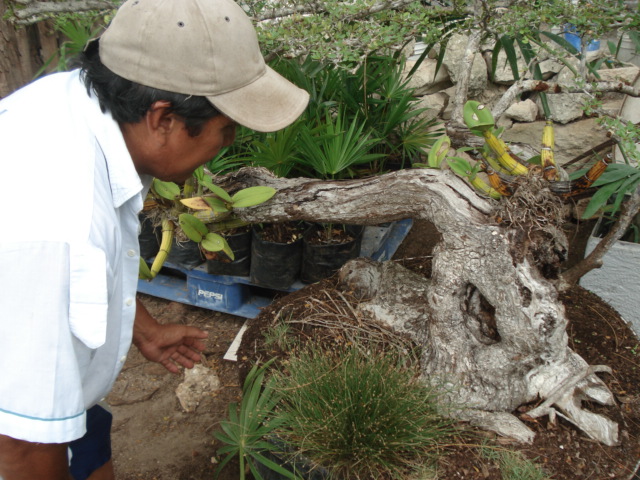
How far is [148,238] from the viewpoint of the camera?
3.26m

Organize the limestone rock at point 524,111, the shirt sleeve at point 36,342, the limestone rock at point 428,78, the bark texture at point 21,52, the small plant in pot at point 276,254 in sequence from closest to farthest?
the shirt sleeve at point 36,342
the small plant in pot at point 276,254
the bark texture at point 21,52
the limestone rock at point 524,111
the limestone rock at point 428,78

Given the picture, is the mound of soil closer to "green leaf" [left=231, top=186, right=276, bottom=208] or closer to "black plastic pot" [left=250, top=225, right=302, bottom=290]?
"black plastic pot" [left=250, top=225, right=302, bottom=290]

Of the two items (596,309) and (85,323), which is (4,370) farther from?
(596,309)

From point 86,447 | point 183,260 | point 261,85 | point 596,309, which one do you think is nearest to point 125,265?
point 261,85

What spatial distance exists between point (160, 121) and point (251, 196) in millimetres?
1141

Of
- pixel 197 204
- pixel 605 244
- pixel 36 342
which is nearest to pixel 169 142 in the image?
pixel 36 342

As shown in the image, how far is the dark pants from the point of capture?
6.06 ft

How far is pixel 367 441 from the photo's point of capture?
1751mm

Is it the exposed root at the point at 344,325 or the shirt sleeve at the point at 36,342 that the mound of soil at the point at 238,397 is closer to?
the exposed root at the point at 344,325

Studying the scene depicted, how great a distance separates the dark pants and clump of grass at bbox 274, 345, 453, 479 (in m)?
0.63

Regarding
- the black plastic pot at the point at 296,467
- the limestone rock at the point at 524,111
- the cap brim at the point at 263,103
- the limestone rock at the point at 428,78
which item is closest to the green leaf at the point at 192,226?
the black plastic pot at the point at 296,467

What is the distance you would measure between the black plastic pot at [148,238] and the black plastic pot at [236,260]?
16.4 inches

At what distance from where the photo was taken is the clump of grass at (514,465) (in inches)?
65.8

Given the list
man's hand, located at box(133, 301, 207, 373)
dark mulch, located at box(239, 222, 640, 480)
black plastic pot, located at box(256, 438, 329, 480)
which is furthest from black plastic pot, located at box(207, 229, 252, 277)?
black plastic pot, located at box(256, 438, 329, 480)
